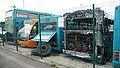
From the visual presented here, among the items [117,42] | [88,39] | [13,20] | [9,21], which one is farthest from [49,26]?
[9,21]

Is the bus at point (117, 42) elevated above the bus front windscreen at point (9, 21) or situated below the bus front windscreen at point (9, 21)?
below

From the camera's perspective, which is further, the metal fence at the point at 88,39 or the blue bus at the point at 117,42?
the metal fence at the point at 88,39

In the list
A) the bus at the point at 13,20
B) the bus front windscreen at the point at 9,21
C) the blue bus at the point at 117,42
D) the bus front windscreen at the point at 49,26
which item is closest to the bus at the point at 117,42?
the blue bus at the point at 117,42

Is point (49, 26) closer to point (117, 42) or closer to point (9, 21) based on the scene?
point (117, 42)

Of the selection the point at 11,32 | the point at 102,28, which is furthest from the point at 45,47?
the point at 11,32

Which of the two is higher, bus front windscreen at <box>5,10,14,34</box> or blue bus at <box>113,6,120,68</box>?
bus front windscreen at <box>5,10,14,34</box>

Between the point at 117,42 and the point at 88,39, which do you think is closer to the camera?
the point at 117,42

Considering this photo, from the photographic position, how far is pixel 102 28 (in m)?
6.00

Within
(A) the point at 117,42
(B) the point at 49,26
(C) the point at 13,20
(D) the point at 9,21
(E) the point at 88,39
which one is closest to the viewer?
(A) the point at 117,42

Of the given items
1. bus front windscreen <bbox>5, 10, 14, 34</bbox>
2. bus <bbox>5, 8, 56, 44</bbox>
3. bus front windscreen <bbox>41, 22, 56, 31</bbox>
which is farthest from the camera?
bus front windscreen <bbox>5, 10, 14, 34</bbox>

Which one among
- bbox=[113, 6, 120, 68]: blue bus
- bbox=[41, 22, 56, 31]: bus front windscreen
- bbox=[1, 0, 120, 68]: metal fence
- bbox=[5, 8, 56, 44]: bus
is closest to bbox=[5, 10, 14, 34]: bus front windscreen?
bbox=[5, 8, 56, 44]: bus

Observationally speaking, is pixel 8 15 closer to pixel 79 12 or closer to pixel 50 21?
Result: pixel 50 21

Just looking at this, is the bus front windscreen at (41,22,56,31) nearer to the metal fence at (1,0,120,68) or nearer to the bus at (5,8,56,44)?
the metal fence at (1,0,120,68)

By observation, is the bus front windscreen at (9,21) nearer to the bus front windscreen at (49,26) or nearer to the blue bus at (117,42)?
the bus front windscreen at (49,26)
